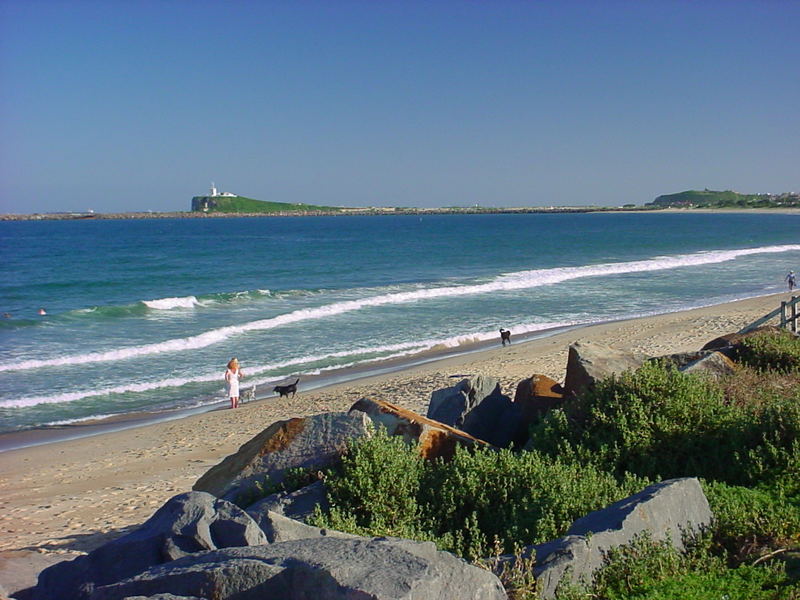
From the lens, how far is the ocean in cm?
2114

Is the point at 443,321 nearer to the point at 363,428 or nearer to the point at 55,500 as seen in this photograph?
the point at 55,500

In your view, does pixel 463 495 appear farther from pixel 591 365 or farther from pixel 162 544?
pixel 591 365

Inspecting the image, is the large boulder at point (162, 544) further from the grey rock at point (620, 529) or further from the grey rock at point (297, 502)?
the grey rock at point (620, 529)

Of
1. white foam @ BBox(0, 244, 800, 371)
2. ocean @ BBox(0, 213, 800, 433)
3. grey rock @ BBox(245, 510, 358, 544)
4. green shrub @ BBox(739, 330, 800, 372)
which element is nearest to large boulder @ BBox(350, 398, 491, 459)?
grey rock @ BBox(245, 510, 358, 544)

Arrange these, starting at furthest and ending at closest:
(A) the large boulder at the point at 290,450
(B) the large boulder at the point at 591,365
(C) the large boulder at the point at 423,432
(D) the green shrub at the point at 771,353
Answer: (D) the green shrub at the point at 771,353 < (B) the large boulder at the point at 591,365 < (C) the large boulder at the point at 423,432 < (A) the large boulder at the point at 290,450

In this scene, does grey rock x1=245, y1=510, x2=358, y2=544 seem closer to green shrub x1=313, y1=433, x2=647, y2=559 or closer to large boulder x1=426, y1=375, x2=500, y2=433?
green shrub x1=313, y1=433, x2=647, y2=559

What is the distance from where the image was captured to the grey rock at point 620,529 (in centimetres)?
473

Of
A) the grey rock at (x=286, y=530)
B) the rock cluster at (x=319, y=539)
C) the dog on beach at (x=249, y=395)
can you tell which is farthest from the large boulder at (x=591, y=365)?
the dog on beach at (x=249, y=395)

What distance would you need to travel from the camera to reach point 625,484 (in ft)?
21.5

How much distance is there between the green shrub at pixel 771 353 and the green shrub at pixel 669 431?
2.86 m

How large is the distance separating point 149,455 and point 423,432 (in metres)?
8.50

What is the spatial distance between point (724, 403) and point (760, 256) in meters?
57.7

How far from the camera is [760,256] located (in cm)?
6041

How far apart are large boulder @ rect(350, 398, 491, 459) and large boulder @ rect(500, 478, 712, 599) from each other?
7.12 ft
